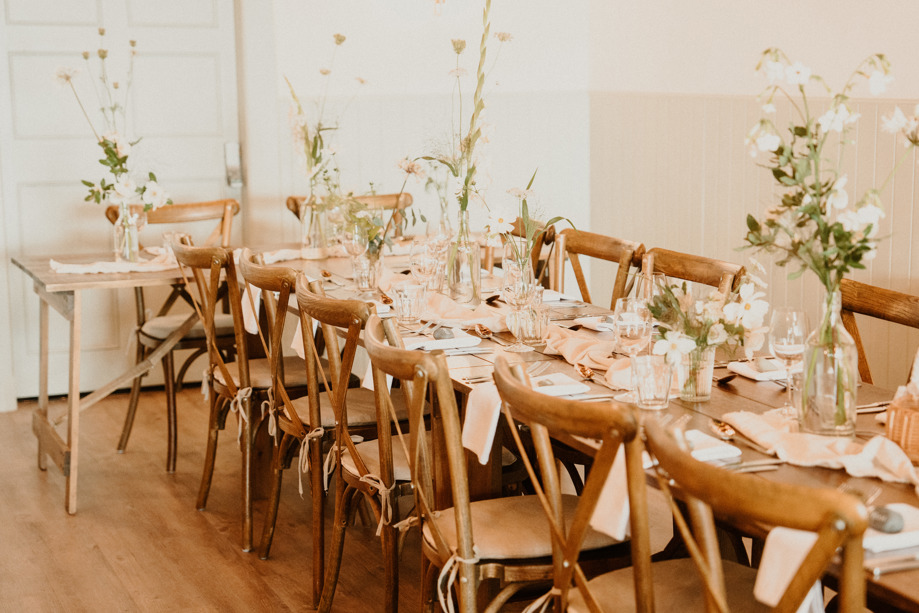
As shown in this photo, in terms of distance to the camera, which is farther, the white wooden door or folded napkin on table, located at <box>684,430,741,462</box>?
the white wooden door

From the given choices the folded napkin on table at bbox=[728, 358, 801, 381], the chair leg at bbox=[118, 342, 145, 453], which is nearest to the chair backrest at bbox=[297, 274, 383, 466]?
the folded napkin on table at bbox=[728, 358, 801, 381]

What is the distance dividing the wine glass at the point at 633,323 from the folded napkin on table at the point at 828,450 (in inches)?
19.0

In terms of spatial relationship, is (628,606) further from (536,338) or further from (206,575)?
(206,575)

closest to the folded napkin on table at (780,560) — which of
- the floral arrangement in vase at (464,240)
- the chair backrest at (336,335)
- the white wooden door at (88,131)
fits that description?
the chair backrest at (336,335)

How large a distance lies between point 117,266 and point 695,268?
2204 mm

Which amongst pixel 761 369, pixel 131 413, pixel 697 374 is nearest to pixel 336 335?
pixel 697 374

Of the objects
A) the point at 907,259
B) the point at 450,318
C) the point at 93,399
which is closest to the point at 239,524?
the point at 93,399

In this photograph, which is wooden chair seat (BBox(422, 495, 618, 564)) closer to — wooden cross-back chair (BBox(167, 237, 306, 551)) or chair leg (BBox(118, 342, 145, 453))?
wooden cross-back chair (BBox(167, 237, 306, 551))

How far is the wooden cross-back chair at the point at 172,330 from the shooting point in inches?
171

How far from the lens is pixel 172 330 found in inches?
174

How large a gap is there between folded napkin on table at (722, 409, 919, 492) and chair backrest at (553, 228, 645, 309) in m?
1.50

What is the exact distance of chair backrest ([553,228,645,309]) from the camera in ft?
11.8

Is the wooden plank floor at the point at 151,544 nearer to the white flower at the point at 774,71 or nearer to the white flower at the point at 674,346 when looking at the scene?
the white flower at the point at 674,346

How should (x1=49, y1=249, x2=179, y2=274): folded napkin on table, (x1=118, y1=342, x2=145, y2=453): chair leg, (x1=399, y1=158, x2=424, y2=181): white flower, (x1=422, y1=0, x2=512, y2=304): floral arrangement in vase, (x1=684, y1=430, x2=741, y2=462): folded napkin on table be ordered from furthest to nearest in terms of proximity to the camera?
(x1=118, y1=342, x2=145, y2=453): chair leg, (x1=49, y1=249, x2=179, y2=274): folded napkin on table, (x1=399, y1=158, x2=424, y2=181): white flower, (x1=422, y1=0, x2=512, y2=304): floral arrangement in vase, (x1=684, y1=430, x2=741, y2=462): folded napkin on table
